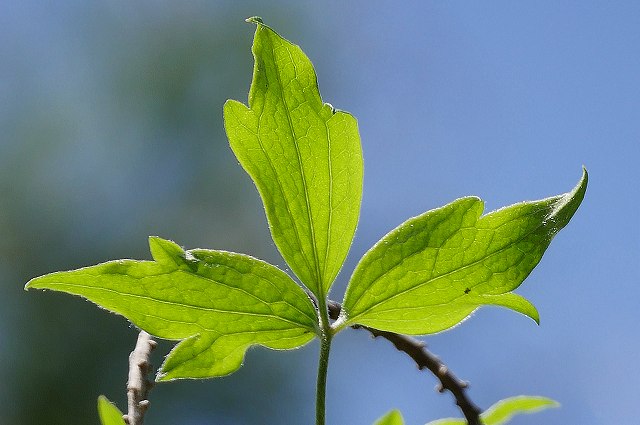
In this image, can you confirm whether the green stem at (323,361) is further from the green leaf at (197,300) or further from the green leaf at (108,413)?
the green leaf at (108,413)

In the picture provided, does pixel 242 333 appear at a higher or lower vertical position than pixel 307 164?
lower

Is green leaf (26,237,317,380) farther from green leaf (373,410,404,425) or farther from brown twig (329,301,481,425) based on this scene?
green leaf (373,410,404,425)

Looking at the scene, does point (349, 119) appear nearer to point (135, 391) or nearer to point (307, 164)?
point (307, 164)

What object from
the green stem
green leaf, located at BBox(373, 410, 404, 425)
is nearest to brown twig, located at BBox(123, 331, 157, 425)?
the green stem

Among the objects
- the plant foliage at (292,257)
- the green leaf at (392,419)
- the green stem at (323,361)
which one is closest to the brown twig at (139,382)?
the plant foliage at (292,257)

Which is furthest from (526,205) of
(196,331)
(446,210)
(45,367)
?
(45,367)

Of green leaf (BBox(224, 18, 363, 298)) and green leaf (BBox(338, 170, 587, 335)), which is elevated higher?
green leaf (BBox(224, 18, 363, 298))
